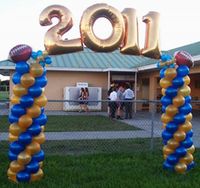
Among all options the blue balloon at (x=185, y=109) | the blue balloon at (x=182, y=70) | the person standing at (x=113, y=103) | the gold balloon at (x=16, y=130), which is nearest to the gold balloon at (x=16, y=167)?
the gold balloon at (x=16, y=130)

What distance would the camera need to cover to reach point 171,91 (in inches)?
292

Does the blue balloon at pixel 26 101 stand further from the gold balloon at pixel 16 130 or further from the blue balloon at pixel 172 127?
the blue balloon at pixel 172 127

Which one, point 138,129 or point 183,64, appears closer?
point 183,64

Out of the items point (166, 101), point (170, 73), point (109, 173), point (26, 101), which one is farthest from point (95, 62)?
point (26, 101)

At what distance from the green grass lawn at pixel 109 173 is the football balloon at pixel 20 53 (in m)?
2.17

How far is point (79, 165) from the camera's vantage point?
7.99 meters

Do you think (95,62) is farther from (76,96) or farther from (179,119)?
(179,119)

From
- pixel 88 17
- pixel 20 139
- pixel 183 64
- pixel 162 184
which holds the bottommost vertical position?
pixel 162 184

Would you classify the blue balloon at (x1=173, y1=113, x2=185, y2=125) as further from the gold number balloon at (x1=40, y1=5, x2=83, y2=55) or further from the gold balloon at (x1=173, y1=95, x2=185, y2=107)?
the gold number balloon at (x1=40, y1=5, x2=83, y2=55)

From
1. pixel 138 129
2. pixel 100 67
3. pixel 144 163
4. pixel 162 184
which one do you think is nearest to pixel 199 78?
pixel 100 67

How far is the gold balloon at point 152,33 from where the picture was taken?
7.22 meters

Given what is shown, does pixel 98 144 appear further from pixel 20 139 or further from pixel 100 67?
pixel 100 67

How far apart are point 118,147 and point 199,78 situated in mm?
16541

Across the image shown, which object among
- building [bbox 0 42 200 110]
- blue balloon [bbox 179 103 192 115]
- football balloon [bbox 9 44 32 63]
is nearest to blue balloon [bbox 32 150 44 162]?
football balloon [bbox 9 44 32 63]
